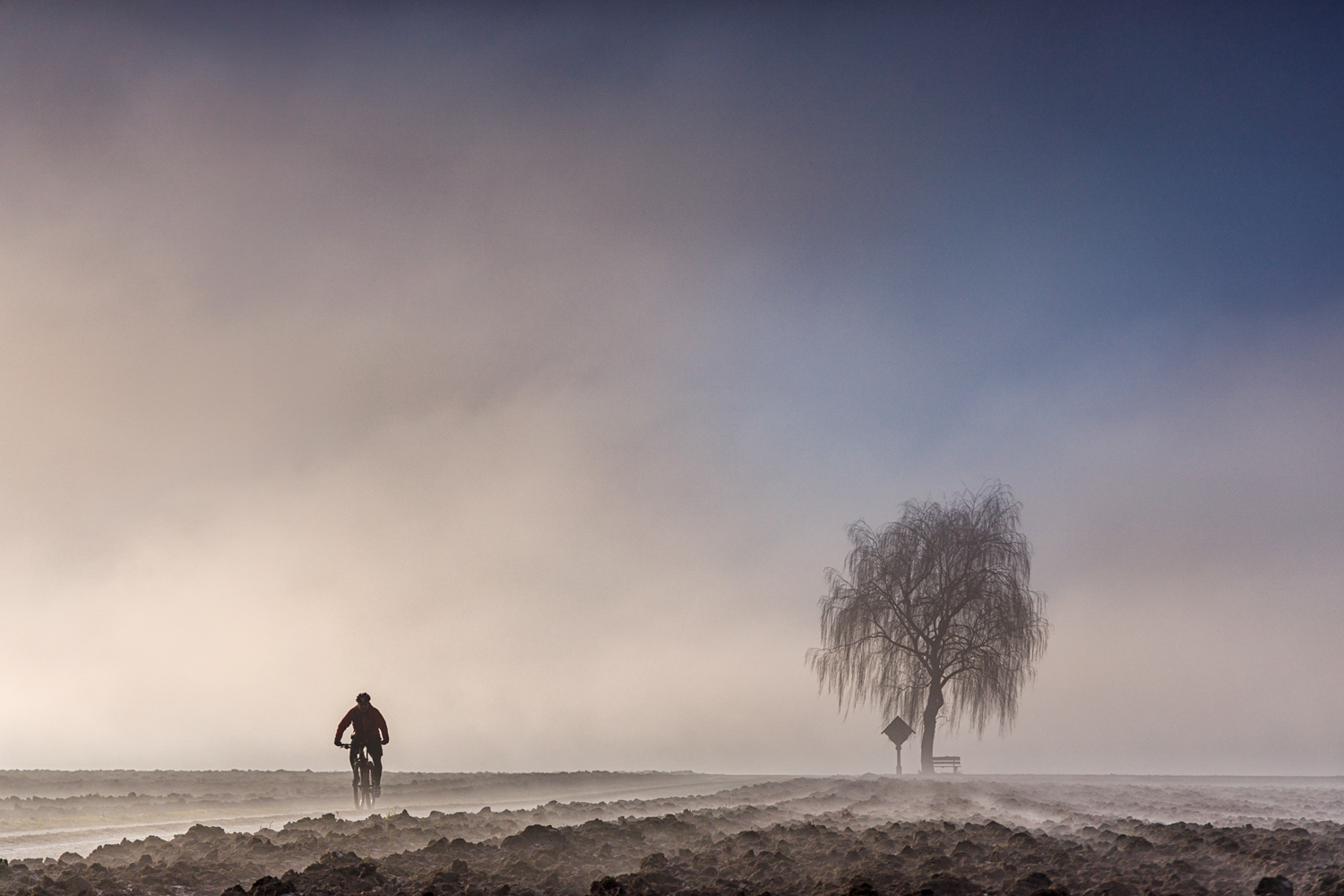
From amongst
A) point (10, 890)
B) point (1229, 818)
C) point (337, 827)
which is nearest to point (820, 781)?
point (1229, 818)

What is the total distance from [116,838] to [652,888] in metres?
9.81

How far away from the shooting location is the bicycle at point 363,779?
20.8 meters

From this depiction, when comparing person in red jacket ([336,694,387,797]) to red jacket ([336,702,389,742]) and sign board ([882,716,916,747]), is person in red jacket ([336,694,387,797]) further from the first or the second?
sign board ([882,716,916,747])

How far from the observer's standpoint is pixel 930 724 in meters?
36.7

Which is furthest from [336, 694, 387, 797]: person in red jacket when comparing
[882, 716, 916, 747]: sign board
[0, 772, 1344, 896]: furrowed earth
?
[882, 716, 916, 747]: sign board

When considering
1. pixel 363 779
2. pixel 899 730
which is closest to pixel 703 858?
pixel 363 779

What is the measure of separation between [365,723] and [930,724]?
21.5 metres

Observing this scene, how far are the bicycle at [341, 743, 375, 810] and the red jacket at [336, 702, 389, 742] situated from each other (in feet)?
0.71

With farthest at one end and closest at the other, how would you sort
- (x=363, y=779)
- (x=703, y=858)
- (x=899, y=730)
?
(x=899, y=730) → (x=363, y=779) → (x=703, y=858)

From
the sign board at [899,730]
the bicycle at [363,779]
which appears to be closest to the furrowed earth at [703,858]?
the bicycle at [363,779]

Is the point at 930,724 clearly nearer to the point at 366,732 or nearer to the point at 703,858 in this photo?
the point at 366,732

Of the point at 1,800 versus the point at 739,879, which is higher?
the point at 739,879

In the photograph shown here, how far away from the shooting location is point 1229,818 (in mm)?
17875

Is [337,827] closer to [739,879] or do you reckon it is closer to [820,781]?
[739,879]
